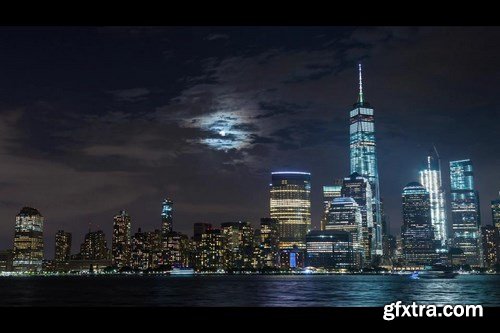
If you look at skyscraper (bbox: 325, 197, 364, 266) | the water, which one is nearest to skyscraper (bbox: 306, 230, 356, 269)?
skyscraper (bbox: 325, 197, 364, 266)

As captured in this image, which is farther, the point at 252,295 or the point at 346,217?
the point at 346,217

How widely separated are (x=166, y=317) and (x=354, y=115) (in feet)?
506

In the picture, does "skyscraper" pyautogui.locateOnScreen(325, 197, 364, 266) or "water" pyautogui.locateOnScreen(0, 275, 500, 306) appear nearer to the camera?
"water" pyautogui.locateOnScreen(0, 275, 500, 306)

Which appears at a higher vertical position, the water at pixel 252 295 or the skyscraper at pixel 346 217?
the skyscraper at pixel 346 217

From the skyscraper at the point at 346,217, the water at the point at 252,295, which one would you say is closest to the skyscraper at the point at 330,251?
the skyscraper at the point at 346,217

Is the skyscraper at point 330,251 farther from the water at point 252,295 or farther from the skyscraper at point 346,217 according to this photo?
the water at point 252,295

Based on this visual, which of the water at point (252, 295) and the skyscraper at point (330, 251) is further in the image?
the skyscraper at point (330, 251)

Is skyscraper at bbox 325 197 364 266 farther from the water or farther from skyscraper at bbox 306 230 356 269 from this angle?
the water

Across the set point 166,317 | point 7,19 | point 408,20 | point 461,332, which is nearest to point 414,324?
point 461,332

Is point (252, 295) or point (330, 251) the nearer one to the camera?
point (252, 295)

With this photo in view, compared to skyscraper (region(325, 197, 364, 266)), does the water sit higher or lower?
lower

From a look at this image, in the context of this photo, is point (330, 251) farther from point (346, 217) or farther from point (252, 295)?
point (252, 295)

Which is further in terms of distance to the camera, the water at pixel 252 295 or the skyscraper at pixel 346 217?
the skyscraper at pixel 346 217

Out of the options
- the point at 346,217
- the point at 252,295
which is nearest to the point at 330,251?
the point at 346,217
